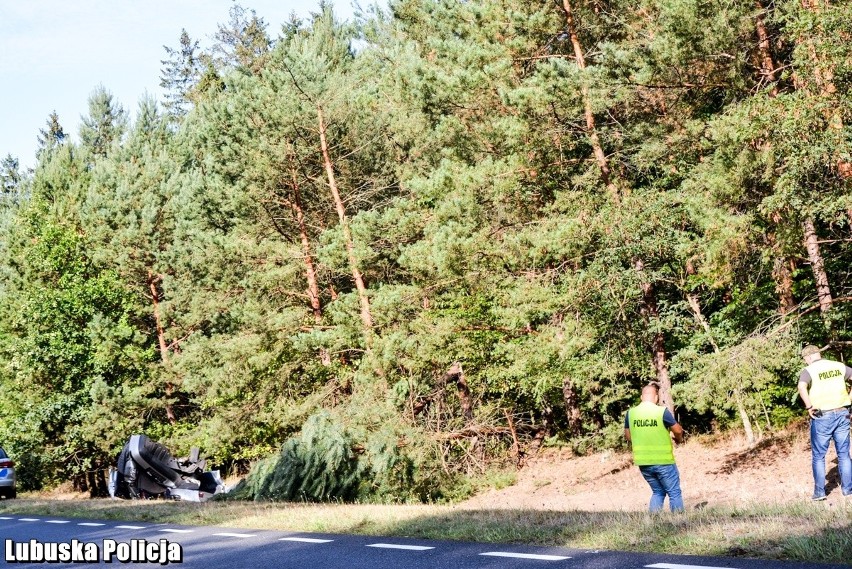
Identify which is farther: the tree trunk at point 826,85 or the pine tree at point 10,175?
the pine tree at point 10,175

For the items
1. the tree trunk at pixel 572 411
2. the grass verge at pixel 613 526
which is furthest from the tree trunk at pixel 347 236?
the grass verge at pixel 613 526

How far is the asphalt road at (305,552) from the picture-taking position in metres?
7.00

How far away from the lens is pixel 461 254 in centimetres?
2358

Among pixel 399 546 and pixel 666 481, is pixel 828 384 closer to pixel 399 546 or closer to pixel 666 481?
pixel 666 481

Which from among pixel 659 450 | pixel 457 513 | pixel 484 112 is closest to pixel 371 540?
pixel 457 513

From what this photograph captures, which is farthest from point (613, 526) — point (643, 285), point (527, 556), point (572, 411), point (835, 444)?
point (572, 411)

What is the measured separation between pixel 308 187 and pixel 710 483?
17.5 meters

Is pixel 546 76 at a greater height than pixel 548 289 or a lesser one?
greater

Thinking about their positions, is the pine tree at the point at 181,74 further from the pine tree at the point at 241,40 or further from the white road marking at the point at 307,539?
the white road marking at the point at 307,539

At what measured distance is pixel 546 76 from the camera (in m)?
20.9

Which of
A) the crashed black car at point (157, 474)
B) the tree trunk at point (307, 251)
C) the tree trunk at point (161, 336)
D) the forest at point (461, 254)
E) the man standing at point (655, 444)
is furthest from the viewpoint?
the tree trunk at point (161, 336)

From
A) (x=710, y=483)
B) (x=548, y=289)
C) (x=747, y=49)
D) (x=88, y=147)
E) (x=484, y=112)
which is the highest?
(x=88, y=147)

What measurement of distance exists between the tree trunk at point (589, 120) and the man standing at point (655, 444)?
36.3 ft

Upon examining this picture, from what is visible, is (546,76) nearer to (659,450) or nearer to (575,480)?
(575,480)
